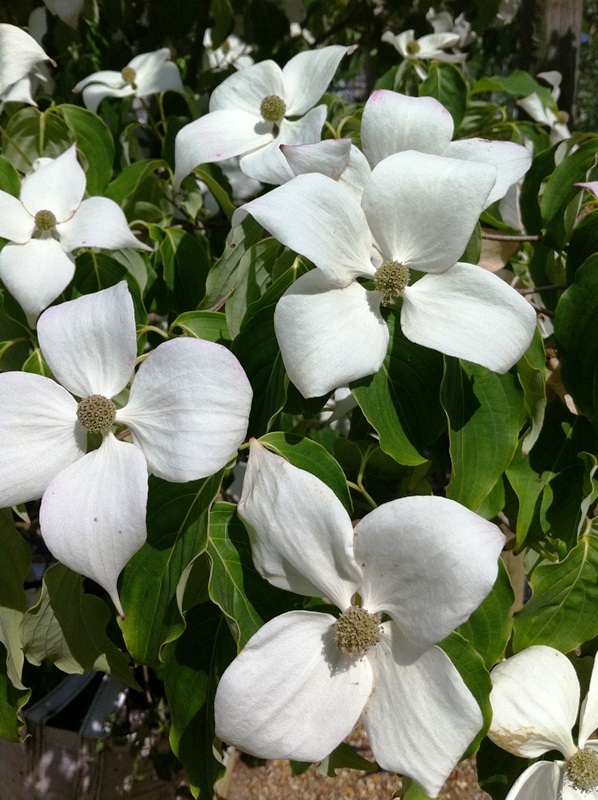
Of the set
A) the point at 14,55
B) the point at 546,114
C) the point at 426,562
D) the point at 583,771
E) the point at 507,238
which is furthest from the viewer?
the point at 546,114

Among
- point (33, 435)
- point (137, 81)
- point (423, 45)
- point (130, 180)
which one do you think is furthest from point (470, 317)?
point (423, 45)

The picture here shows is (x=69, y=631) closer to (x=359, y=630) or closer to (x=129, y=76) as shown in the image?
(x=359, y=630)

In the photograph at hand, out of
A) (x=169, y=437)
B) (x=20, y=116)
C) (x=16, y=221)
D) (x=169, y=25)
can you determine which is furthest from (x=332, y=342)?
(x=169, y=25)

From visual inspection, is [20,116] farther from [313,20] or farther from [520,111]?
[520,111]

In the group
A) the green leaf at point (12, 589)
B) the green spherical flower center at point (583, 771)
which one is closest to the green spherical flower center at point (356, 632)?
the green spherical flower center at point (583, 771)

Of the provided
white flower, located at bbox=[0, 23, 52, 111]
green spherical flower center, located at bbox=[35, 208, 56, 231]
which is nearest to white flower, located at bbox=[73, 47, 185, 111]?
white flower, located at bbox=[0, 23, 52, 111]

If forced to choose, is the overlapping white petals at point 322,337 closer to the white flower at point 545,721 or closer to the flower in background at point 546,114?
the white flower at point 545,721
